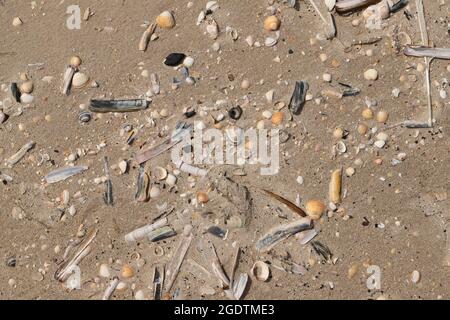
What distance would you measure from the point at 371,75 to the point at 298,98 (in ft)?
1.32

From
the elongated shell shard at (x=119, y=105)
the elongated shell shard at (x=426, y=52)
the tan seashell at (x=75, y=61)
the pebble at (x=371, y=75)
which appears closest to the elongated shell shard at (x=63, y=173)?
the elongated shell shard at (x=119, y=105)

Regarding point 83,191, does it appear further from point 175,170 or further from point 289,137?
point 289,137

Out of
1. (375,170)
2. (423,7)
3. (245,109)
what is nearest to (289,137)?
(245,109)

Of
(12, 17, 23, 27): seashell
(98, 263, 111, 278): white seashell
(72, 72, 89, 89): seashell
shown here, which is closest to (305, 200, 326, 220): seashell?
(98, 263, 111, 278): white seashell

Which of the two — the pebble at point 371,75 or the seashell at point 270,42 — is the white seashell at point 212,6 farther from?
the pebble at point 371,75

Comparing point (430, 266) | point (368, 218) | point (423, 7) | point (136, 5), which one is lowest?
point (430, 266)

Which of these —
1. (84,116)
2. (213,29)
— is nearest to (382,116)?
(213,29)

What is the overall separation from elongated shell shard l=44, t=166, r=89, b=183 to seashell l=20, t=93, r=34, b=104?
402 millimetres

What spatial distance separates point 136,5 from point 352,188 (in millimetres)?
1504

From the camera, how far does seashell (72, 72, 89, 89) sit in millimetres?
2689

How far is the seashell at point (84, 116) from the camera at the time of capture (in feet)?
8.80

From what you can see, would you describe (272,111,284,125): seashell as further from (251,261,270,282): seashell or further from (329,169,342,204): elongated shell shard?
(251,261,270,282): seashell

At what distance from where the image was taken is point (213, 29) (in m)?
2.70

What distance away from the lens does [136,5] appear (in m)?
2.73
